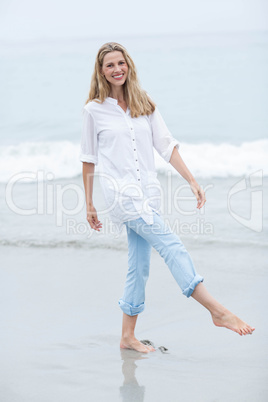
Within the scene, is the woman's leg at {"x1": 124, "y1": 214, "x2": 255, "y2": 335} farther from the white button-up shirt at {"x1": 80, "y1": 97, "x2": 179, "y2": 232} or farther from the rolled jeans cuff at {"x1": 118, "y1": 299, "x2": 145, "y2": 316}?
the rolled jeans cuff at {"x1": 118, "y1": 299, "x2": 145, "y2": 316}

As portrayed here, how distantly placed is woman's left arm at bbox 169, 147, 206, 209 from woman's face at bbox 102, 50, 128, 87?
46 centimetres

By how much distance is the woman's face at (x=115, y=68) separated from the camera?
2.86 m

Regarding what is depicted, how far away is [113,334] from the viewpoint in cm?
332

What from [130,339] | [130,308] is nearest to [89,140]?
[130,308]

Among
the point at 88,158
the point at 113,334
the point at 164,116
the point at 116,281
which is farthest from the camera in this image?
the point at 164,116

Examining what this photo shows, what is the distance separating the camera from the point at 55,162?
1109 cm

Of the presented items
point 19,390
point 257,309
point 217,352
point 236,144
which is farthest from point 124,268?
point 236,144

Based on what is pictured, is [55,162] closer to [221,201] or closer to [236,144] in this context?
[236,144]

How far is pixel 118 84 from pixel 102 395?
1.47 metres

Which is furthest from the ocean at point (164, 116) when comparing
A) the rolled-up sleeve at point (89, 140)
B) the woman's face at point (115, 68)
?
the woman's face at point (115, 68)

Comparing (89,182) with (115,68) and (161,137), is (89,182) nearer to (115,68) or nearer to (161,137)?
(161,137)

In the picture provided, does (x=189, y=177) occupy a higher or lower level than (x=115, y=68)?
lower
